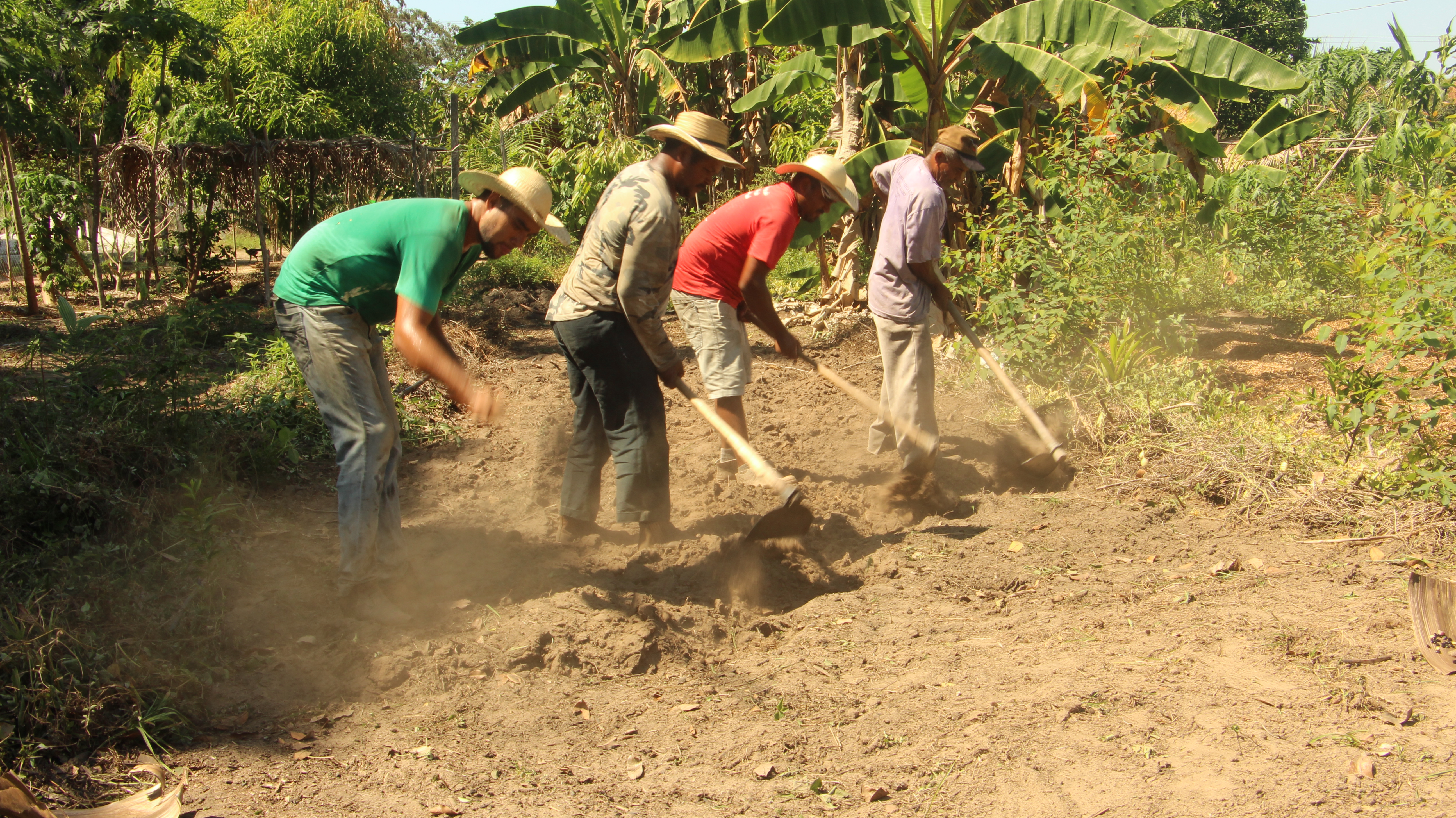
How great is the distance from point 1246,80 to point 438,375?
25.6 ft

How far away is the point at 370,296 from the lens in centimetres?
342

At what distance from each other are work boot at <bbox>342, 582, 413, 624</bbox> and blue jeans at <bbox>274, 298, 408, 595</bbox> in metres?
0.03

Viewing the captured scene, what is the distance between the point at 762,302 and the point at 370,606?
2.28 m

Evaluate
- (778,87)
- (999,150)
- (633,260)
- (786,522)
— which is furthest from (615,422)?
(778,87)

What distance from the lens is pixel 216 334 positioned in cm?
909

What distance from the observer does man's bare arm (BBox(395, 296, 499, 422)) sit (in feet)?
10.2

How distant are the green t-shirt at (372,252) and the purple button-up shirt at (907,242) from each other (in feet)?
7.29

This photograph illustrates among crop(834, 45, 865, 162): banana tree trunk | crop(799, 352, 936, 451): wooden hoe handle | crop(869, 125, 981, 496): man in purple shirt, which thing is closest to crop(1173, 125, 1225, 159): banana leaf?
crop(834, 45, 865, 162): banana tree trunk

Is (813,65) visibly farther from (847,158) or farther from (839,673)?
(839,673)

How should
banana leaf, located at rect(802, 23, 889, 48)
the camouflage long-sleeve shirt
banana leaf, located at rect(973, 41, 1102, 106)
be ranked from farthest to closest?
banana leaf, located at rect(802, 23, 889, 48), banana leaf, located at rect(973, 41, 1102, 106), the camouflage long-sleeve shirt

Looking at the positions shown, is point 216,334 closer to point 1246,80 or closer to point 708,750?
point 708,750

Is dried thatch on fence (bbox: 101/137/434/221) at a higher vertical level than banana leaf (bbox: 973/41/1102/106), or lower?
lower

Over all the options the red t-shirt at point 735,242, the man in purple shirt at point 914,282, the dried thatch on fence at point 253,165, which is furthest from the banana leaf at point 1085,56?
the dried thatch on fence at point 253,165

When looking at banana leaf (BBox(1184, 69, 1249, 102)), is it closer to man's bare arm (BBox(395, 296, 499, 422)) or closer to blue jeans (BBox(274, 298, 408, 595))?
man's bare arm (BBox(395, 296, 499, 422))
